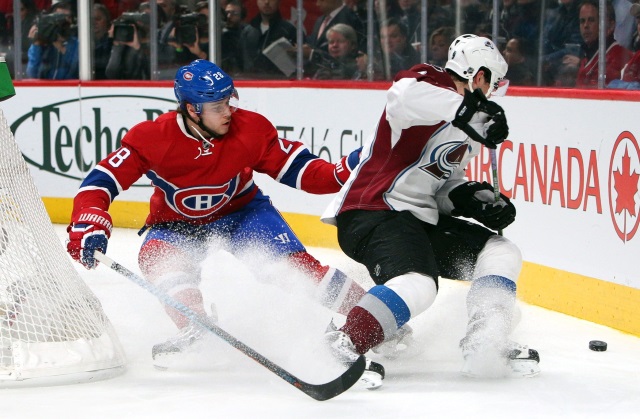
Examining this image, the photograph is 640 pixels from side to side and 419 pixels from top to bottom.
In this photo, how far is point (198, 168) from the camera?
3.81 metres

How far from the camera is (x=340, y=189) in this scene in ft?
12.5

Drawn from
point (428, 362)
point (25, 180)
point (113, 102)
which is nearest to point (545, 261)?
point (428, 362)

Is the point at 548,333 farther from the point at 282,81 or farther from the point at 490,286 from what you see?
the point at 282,81

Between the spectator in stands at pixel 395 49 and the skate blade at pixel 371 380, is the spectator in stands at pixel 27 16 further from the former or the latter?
the skate blade at pixel 371 380

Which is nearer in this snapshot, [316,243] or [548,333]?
[548,333]

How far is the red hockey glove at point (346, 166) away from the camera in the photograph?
150 inches

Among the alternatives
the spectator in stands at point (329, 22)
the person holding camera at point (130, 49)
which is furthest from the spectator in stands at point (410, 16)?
the person holding camera at point (130, 49)

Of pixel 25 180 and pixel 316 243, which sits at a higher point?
pixel 25 180

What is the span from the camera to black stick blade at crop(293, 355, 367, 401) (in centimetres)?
313

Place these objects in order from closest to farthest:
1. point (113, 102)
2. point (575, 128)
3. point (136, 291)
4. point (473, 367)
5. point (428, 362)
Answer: point (473, 367) → point (428, 362) → point (575, 128) → point (136, 291) → point (113, 102)

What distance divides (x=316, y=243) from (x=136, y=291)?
5.61 feet

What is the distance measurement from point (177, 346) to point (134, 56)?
163 inches

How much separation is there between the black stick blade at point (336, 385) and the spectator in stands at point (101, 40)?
15.7 feet

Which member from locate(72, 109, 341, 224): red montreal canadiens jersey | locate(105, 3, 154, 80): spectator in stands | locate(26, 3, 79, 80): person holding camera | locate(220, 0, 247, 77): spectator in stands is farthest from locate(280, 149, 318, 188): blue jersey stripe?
locate(26, 3, 79, 80): person holding camera
